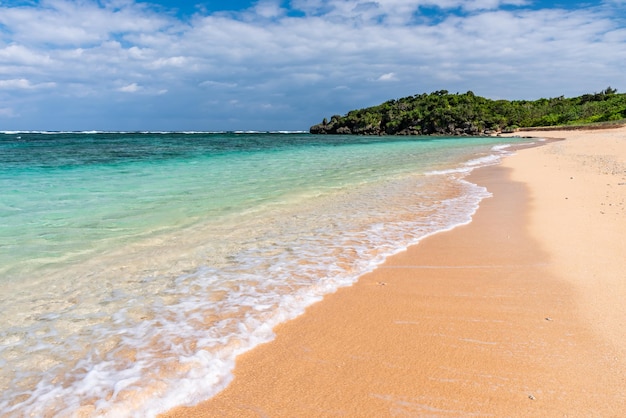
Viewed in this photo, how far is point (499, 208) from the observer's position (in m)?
7.84

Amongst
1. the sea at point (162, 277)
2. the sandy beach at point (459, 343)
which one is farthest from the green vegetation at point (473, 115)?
the sandy beach at point (459, 343)

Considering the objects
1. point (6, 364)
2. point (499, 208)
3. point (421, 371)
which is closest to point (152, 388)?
point (6, 364)

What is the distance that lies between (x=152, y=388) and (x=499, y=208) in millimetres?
7301

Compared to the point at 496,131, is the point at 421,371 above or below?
below

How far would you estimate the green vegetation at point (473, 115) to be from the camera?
71.8m

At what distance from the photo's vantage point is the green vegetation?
235ft

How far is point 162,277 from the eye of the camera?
4.36 metres

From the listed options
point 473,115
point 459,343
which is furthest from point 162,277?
point 473,115

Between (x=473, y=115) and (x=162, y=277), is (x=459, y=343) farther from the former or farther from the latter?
(x=473, y=115)

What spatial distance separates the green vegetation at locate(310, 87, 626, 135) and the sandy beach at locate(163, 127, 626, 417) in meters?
70.0

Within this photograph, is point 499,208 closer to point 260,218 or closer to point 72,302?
point 260,218

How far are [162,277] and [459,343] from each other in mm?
3148

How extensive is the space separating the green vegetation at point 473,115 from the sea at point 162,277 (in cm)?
6899

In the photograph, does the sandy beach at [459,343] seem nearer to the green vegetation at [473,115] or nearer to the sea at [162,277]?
the sea at [162,277]
